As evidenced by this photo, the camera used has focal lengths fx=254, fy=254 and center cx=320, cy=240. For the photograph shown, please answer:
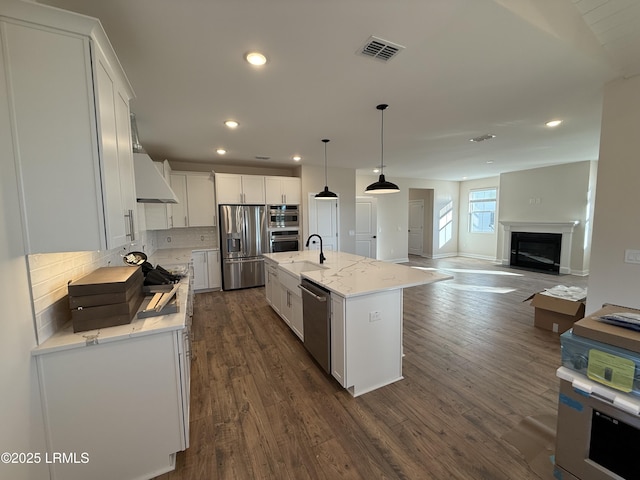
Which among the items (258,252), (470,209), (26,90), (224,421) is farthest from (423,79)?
(470,209)

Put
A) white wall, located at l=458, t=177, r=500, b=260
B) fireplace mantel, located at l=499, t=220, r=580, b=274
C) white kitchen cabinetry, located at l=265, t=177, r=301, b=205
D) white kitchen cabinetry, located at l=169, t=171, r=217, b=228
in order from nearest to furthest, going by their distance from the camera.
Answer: white kitchen cabinetry, located at l=169, t=171, r=217, b=228
white kitchen cabinetry, located at l=265, t=177, r=301, b=205
fireplace mantel, located at l=499, t=220, r=580, b=274
white wall, located at l=458, t=177, r=500, b=260

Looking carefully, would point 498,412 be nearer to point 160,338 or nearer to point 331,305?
point 331,305

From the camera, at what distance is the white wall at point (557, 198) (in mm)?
5965

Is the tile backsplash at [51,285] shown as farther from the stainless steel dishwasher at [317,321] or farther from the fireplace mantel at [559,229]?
the fireplace mantel at [559,229]

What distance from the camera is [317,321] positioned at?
243 cm

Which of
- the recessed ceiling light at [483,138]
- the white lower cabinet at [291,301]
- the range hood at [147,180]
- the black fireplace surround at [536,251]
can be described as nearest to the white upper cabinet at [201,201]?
the range hood at [147,180]

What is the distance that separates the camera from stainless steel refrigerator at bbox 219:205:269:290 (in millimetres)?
5133

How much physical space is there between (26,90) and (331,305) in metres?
2.18

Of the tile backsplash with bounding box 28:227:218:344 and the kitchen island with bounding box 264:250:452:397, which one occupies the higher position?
the tile backsplash with bounding box 28:227:218:344

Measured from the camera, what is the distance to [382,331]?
224cm

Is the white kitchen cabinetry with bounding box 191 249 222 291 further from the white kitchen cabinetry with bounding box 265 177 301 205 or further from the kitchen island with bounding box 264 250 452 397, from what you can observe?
the kitchen island with bounding box 264 250 452 397

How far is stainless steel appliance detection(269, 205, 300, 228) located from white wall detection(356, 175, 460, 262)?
2789 mm

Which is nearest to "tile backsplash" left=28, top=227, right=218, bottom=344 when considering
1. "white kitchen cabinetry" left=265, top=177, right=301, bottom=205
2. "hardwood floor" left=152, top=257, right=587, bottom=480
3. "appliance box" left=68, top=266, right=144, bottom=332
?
"appliance box" left=68, top=266, right=144, bottom=332

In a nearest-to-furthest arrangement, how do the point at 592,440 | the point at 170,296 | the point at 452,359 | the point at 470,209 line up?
the point at 592,440, the point at 170,296, the point at 452,359, the point at 470,209
